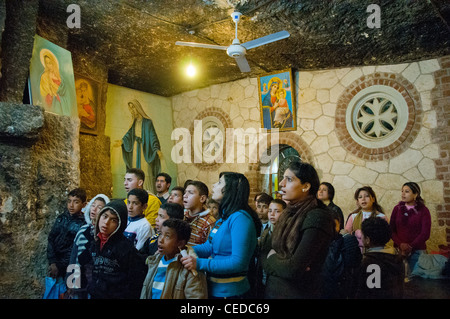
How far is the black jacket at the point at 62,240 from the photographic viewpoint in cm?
356

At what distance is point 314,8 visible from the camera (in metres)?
4.69

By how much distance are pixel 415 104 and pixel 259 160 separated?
3.22 m

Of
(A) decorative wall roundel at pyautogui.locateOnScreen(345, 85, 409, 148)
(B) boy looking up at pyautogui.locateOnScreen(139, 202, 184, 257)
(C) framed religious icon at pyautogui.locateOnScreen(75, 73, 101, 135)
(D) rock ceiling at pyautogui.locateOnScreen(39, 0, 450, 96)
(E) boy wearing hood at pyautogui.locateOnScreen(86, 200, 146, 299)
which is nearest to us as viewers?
(E) boy wearing hood at pyautogui.locateOnScreen(86, 200, 146, 299)

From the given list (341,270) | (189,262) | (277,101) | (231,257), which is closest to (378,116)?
(277,101)

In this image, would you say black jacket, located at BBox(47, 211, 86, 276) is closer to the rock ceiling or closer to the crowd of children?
the crowd of children

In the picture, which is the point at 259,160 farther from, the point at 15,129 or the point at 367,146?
the point at 15,129

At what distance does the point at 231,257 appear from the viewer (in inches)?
90.6

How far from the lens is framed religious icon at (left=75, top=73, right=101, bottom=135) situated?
654 cm

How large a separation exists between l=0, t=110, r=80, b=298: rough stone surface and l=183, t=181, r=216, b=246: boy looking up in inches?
72.0

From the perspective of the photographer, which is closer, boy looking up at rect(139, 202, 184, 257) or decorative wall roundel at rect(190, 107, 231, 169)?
boy looking up at rect(139, 202, 184, 257)

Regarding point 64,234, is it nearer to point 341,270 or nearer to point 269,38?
point 341,270

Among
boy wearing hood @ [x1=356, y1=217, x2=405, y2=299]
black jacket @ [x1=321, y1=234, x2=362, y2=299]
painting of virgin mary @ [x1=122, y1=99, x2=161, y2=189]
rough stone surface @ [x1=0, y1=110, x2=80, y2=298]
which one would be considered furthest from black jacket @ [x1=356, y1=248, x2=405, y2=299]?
painting of virgin mary @ [x1=122, y1=99, x2=161, y2=189]
